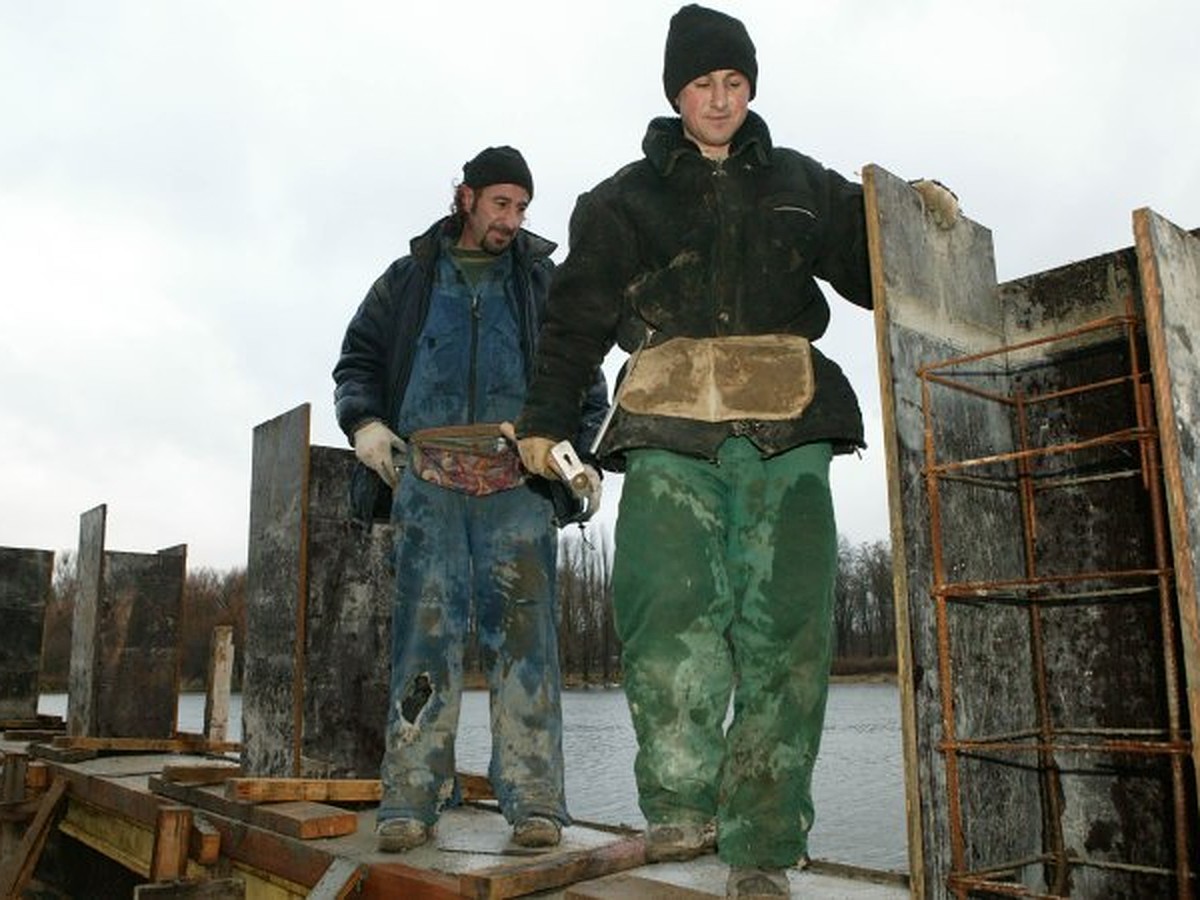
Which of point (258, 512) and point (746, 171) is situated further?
point (258, 512)

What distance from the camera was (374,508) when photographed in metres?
4.19

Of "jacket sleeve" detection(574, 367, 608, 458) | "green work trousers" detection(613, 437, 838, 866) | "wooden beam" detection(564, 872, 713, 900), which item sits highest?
"jacket sleeve" detection(574, 367, 608, 458)

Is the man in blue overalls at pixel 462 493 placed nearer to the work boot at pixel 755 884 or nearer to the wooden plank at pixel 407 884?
the wooden plank at pixel 407 884

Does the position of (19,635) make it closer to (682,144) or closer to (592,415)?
(592,415)

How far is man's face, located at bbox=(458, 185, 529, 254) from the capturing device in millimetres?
4117

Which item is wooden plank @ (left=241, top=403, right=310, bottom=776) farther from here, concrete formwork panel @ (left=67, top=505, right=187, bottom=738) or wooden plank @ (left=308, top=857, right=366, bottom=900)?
concrete formwork panel @ (left=67, top=505, right=187, bottom=738)

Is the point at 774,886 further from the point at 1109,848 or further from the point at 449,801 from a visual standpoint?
the point at 449,801

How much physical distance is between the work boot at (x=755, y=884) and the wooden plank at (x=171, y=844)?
248 cm

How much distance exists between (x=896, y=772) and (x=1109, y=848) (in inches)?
972

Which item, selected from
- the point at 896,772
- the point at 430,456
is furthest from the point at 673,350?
the point at 896,772

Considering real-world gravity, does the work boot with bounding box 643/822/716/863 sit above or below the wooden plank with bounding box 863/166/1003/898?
below

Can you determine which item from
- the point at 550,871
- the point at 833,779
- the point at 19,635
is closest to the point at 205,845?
the point at 550,871

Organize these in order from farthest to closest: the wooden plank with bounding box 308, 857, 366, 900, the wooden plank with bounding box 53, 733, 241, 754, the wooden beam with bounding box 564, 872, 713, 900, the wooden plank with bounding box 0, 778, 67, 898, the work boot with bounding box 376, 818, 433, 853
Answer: the wooden plank with bounding box 53, 733, 241, 754 < the wooden plank with bounding box 0, 778, 67, 898 < the work boot with bounding box 376, 818, 433, 853 < the wooden plank with bounding box 308, 857, 366, 900 < the wooden beam with bounding box 564, 872, 713, 900

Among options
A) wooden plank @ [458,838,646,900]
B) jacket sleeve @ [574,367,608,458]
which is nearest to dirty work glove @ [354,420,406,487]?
jacket sleeve @ [574,367,608,458]
